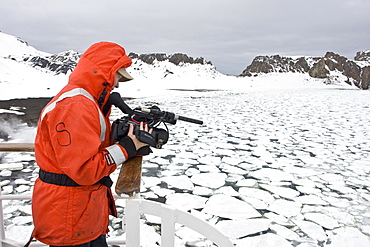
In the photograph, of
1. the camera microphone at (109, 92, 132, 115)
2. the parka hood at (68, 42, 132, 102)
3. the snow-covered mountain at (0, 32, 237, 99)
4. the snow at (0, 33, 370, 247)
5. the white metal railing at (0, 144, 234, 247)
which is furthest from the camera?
the snow-covered mountain at (0, 32, 237, 99)

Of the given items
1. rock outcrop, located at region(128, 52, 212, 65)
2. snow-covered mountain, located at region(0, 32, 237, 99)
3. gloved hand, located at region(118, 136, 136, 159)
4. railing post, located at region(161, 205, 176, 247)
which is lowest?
railing post, located at region(161, 205, 176, 247)

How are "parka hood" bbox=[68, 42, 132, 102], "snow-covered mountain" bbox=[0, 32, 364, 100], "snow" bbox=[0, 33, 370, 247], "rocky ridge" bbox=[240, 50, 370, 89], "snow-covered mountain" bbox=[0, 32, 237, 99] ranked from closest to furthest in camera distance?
1. "parka hood" bbox=[68, 42, 132, 102]
2. "snow" bbox=[0, 33, 370, 247]
3. "snow-covered mountain" bbox=[0, 32, 237, 99]
4. "snow-covered mountain" bbox=[0, 32, 364, 100]
5. "rocky ridge" bbox=[240, 50, 370, 89]

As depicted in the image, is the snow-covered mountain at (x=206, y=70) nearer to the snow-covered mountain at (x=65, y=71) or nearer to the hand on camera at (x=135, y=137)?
the snow-covered mountain at (x=65, y=71)

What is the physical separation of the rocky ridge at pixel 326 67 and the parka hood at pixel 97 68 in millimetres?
41361

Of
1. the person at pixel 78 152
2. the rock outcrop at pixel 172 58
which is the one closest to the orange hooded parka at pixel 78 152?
the person at pixel 78 152

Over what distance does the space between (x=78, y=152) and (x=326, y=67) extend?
50768mm

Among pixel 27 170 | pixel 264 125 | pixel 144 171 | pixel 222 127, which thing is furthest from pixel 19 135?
pixel 264 125

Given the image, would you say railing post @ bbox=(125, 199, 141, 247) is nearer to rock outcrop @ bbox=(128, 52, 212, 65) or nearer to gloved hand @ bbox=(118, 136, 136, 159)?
gloved hand @ bbox=(118, 136, 136, 159)

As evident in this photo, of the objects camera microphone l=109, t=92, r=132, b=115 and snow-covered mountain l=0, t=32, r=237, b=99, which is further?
snow-covered mountain l=0, t=32, r=237, b=99

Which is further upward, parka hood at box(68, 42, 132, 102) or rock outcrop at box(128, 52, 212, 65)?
rock outcrop at box(128, 52, 212, 65)

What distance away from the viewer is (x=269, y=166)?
4199 millimetres

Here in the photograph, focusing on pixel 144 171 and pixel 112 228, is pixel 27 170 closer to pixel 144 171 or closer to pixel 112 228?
pixel 144 171

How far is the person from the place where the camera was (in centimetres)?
117

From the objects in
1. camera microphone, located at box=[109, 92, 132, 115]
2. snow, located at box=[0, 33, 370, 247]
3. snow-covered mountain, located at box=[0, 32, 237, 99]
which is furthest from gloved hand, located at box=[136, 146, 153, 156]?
snow-covered mountain, located at box=[0, 32, 237, 99]
